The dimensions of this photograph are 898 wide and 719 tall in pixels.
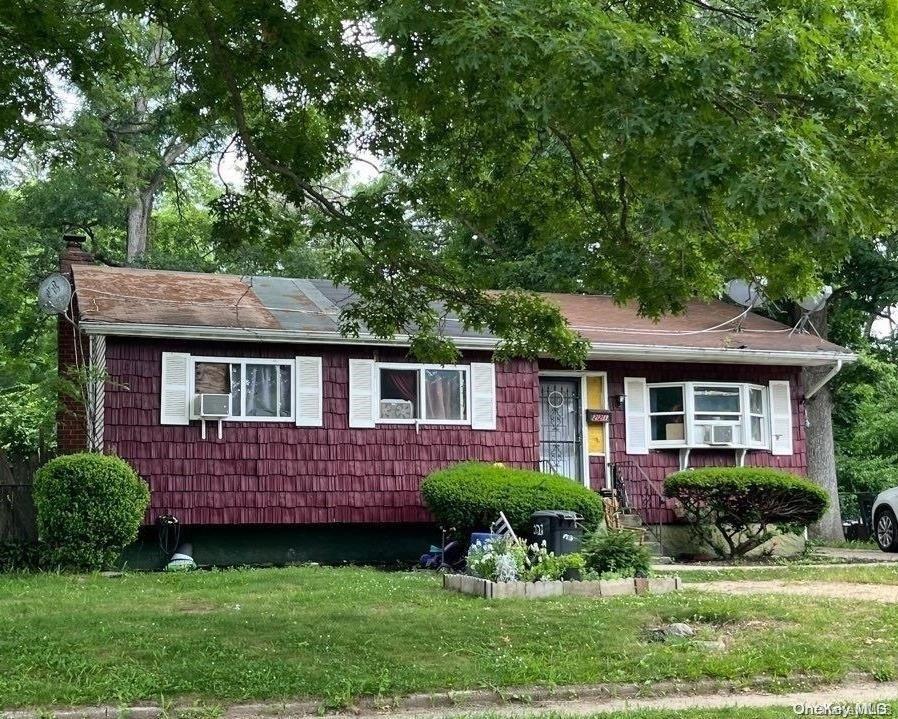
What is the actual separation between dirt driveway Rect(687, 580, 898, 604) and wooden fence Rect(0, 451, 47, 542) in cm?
888

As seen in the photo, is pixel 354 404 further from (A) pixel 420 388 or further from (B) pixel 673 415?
(B) pixel 673 415

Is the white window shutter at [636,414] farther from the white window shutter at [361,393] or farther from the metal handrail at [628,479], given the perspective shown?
the white window shutter at [361,393]

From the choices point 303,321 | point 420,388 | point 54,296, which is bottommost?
point 420,388

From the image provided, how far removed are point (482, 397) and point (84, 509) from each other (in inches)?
248

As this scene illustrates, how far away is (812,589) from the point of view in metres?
11.7

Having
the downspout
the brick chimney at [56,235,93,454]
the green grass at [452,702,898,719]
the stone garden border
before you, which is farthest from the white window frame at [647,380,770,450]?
the green grass at [452,702,898,719]

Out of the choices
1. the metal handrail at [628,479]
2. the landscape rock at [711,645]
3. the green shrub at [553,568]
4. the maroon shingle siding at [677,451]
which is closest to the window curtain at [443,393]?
the maroon shingle siding at [677,451]

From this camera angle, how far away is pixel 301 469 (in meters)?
16.3

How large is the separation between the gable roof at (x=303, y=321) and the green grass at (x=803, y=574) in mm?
3371

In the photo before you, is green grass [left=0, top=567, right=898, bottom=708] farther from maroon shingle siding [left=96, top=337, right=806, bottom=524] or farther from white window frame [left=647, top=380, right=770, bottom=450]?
white window frame [left=647, top=380, right=770, bottom=450]

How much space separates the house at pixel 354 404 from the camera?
1557 cm

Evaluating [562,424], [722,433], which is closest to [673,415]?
[722,433]

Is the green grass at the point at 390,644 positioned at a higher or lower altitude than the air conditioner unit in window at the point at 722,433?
lower

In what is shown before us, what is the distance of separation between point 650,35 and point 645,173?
34.9 inches
